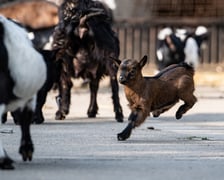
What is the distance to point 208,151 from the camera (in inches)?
427

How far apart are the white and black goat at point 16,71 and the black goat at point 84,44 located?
5027 mm

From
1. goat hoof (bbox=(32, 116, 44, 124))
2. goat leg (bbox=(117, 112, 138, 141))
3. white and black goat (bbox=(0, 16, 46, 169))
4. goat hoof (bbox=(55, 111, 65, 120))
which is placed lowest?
goat hoof (bbox=(55, 111, 65, 120))

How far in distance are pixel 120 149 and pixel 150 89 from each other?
1322 mm

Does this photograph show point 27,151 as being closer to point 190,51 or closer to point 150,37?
point 190,51

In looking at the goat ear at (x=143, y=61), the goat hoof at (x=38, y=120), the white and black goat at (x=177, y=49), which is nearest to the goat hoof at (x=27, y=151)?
the goat ear at (x=143, y=61)

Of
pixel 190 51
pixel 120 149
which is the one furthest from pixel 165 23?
pixel 120 149

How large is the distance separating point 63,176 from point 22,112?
971mm

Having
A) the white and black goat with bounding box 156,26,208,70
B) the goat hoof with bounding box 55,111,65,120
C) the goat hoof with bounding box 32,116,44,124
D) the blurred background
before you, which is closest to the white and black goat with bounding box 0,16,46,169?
the goat hoof with bounding box 32,116,44,124

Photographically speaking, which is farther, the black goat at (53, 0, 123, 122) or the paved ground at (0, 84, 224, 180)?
the black goat at (53, 0, 123, 122)

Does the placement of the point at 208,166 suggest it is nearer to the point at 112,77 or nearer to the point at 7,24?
the point at 7,24

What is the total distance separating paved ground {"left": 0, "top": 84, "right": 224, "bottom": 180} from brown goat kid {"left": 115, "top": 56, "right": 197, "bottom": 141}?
1.07 feet

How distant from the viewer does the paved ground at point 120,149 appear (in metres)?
9.14

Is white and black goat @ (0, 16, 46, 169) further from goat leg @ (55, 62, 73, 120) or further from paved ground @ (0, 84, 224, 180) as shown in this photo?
goat leg @ (55, 62, 73, 120)

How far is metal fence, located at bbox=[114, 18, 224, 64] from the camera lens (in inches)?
1084
